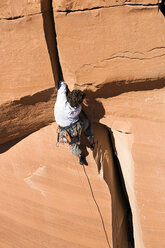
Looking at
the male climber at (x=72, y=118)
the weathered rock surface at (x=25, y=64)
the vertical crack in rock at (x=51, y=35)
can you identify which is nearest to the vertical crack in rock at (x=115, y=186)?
the male climber at (x=72, y=118)

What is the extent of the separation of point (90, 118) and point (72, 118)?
34 cm

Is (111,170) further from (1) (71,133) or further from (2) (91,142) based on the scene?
(1) (71,133)

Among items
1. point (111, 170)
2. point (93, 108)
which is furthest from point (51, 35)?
point (111, 170)

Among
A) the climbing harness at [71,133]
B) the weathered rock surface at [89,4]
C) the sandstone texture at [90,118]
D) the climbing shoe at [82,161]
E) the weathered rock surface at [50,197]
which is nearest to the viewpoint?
the weathered rock surface at [89,4]

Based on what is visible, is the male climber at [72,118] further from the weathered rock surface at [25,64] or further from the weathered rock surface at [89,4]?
the weathered rock surface at [89,4]

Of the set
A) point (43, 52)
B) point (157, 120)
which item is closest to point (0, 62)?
point (43, 52)

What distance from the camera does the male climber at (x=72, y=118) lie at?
217cm

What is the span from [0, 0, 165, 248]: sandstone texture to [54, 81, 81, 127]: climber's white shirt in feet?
0.34

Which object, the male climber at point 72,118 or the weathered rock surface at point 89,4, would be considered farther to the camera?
the male climber at point 72,118

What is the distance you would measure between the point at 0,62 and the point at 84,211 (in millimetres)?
1837

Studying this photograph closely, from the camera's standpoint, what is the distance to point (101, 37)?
2088 mm

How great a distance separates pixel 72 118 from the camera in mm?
2348

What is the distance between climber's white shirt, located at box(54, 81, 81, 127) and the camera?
2239 millimetres

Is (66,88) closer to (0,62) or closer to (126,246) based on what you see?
(0,62)
